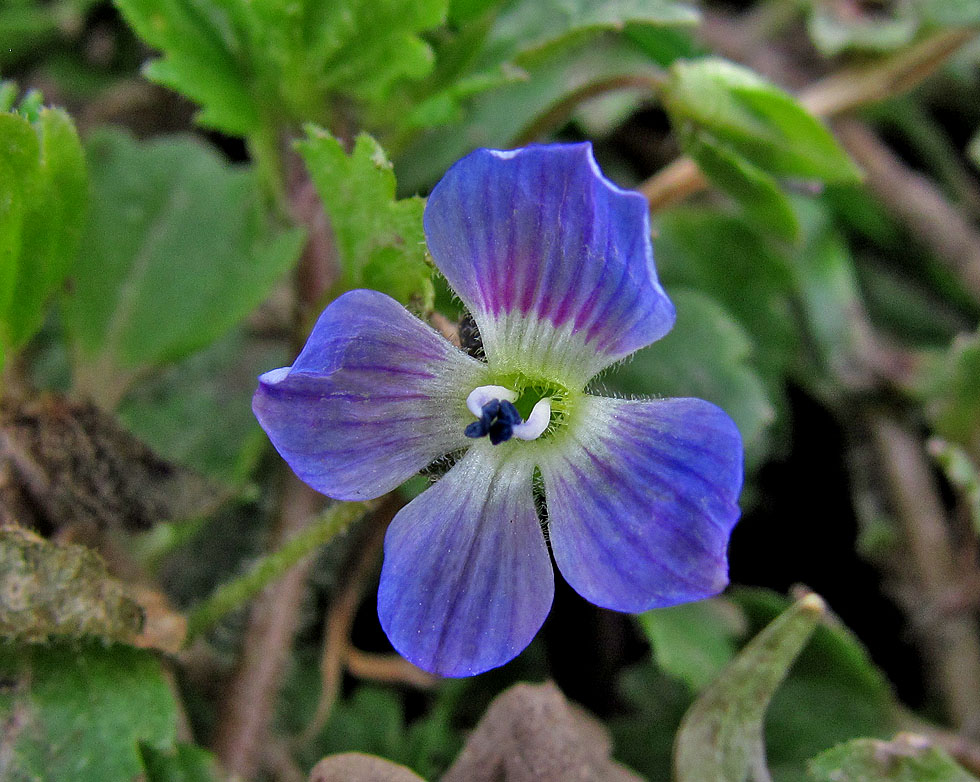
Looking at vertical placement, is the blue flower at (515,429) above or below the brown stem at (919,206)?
above

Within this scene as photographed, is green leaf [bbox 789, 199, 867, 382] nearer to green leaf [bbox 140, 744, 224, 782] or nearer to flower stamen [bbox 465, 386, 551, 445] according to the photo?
flower stamen [bbox 465, 386, 551, 445]

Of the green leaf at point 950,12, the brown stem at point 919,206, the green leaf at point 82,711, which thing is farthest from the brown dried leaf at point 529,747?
the green leaf at point 950,12

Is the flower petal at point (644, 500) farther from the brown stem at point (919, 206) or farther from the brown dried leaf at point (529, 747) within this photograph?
the brown stem at point (919, 206)

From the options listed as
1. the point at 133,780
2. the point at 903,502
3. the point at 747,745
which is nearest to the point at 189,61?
the point at 133,780

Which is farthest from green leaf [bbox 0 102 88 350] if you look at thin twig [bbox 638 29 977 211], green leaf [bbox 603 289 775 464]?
thin twig [bbox 638 29 977 211]

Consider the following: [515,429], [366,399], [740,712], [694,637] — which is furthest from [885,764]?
[366,399]

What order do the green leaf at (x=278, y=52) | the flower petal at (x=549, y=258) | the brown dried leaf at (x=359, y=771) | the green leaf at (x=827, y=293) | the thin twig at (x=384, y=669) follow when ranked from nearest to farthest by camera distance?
1. the flower petal at (x=549, y=258)
2. the brown dried leaf at (x=359, y=771)
3. the green leaf at (x=278, y=52)
4. the thin twig at (x=384, y=669)
5. the green leaf at (x=827, y=293)

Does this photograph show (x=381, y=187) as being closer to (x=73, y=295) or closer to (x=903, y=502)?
(x=73, y=295)
